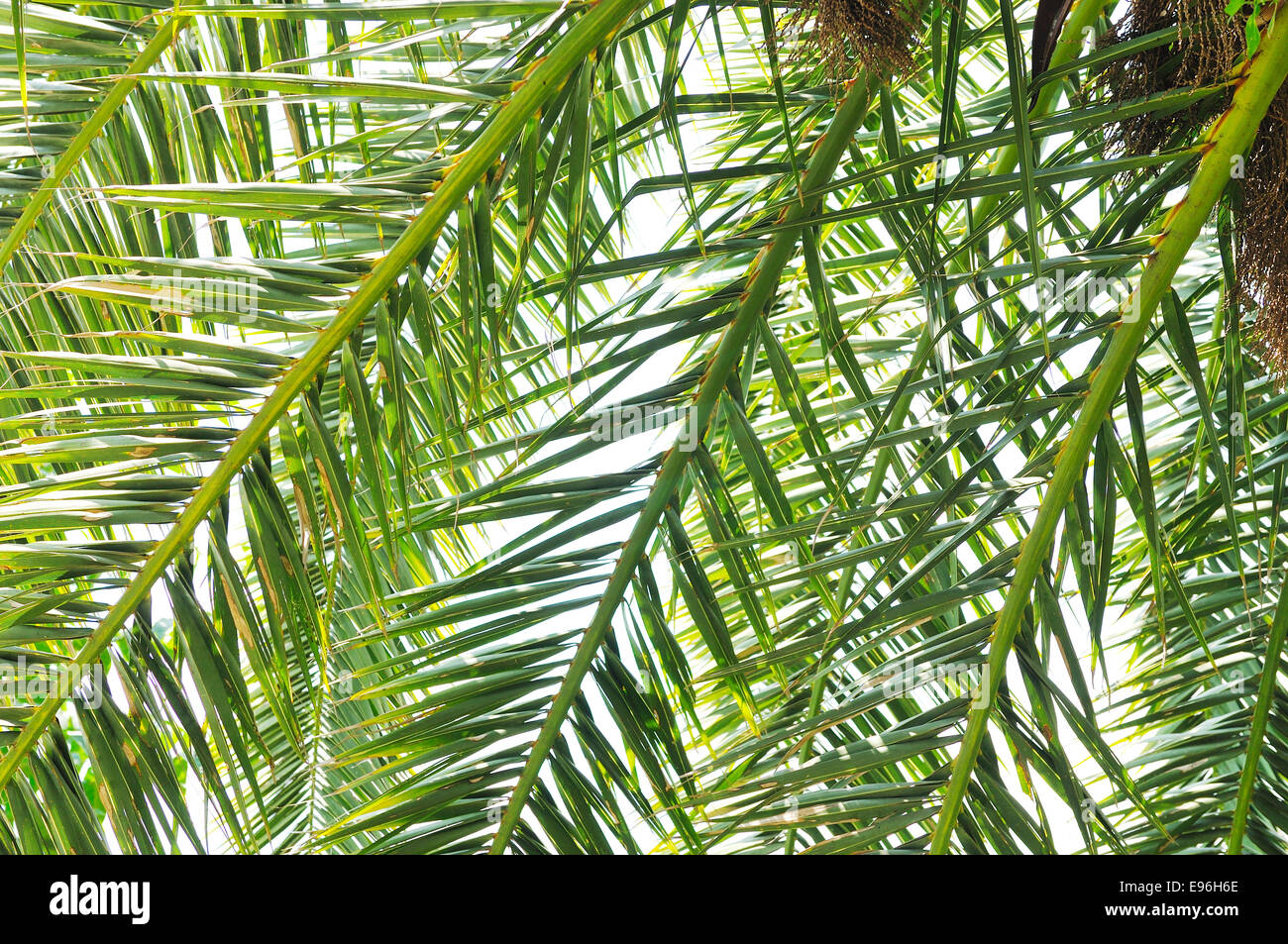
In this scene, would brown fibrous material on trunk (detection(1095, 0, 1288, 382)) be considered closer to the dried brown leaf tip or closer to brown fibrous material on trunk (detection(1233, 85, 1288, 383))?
brown fibrous material on trunk (detection(1233, 85, 1288, 383))

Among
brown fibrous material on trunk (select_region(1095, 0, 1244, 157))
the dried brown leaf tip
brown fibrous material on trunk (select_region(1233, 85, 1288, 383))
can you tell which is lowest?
brown fibrous material on trunk (select_region(1233, 85, 1288, 383))

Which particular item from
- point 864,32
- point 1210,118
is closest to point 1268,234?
point 1210,118

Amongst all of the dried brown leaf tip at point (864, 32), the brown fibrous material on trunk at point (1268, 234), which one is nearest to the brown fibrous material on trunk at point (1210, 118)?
the brown fibrous material on trunk at point (1268, 234)

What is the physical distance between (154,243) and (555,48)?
36.9 inches

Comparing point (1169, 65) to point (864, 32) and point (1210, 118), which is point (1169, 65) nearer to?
point (1210, 118)

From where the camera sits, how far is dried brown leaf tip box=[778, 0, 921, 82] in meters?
1.15

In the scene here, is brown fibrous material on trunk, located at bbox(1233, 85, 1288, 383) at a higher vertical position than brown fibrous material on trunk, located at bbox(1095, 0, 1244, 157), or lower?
lower

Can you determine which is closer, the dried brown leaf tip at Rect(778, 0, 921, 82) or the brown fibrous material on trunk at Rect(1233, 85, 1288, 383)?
the dried brown leaf tip at Rect(778, 0, 921, 82)

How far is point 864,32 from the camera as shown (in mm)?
1176

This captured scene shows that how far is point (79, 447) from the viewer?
115cm

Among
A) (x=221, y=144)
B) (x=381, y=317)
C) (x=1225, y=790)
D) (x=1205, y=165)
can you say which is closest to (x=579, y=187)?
(x=381, y=317)

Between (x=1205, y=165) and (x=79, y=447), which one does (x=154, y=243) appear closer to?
(x=79, y=447)

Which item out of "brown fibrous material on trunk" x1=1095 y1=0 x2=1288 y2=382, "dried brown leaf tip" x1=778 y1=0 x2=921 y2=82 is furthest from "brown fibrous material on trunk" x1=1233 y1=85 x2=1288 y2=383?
"dried brown leaf tip" x1=778 y1=0 x2=921 y2=82
